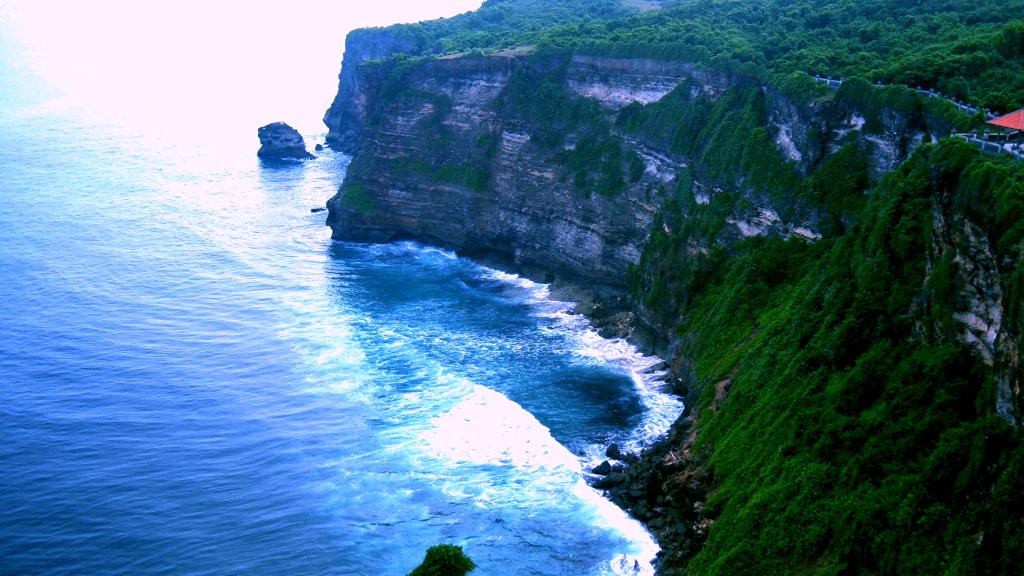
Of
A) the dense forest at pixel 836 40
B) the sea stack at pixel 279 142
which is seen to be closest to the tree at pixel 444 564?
the dense forest at pixel 836 40

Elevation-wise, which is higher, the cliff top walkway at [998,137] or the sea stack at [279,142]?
the cliff top walkway at [998,137]

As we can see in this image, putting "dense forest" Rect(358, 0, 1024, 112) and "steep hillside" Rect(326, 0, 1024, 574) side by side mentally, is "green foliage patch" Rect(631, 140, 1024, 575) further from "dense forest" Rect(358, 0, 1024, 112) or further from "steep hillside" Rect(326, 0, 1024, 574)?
"dense forest" Rect(358, 0, 1024, 112)

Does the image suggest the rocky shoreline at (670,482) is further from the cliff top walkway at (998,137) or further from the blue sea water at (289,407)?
the cliff top walkway at (998,137)

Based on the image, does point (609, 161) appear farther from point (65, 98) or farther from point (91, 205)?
point (65, 98)

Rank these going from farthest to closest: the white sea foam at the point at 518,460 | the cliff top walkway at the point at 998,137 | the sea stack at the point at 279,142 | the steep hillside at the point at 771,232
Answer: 1. the sea stack at the point at 279,142
2. the white sea foam at the point at 518,460
3. the cliff top walkway at the point at 998,137
4. the steep hillside at the point at 771,232

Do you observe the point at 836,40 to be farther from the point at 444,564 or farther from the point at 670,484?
the point at 444,564

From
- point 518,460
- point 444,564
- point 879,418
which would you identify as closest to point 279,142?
point 518,460

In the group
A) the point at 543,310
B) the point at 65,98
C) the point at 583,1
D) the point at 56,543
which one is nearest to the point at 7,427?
the point at 56,543
